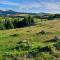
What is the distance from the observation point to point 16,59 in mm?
27016

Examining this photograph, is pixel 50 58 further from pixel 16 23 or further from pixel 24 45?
pixel 16 23

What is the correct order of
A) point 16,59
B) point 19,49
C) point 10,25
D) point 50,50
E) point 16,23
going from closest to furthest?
point 16,59 < point 50,50 < point 19,49 < point 10,25 < point 16,23

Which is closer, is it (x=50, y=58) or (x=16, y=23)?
(x=50, y=58)

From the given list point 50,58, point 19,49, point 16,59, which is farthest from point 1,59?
point 19,49

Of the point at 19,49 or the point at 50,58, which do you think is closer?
the point at 50,58

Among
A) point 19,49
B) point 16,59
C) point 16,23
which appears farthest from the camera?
point 16,23

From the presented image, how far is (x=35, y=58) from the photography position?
28266 millimetres

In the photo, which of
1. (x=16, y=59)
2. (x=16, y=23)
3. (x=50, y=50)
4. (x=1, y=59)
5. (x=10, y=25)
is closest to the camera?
(x=16, y=59)

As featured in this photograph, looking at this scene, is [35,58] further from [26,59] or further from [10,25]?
[10,25]

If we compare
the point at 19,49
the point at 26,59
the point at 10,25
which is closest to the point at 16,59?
the point at 26,59

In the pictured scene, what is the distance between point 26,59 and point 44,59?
2.02 meters

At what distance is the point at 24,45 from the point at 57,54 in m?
12.9

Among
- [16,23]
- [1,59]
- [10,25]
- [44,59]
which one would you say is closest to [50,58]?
[44,59]

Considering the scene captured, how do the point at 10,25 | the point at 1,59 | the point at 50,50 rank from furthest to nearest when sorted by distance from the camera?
the point at 10,25, the point at 50,50, the point at 1,59
